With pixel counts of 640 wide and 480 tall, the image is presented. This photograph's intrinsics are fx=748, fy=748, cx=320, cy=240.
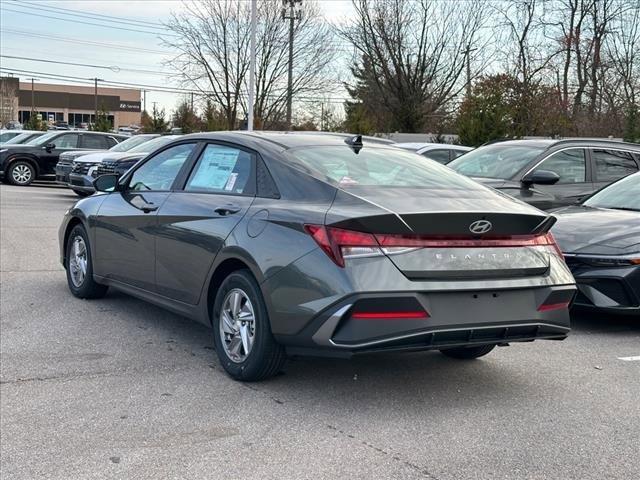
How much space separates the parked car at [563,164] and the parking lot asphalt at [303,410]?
353cm

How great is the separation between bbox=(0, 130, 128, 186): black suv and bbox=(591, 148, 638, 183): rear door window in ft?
49.3

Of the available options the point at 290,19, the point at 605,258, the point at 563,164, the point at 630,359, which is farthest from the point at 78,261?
the point at 290,19

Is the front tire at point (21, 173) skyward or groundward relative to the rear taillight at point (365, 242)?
groundward

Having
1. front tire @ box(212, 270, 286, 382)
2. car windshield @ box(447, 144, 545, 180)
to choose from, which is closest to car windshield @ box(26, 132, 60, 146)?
car windshield @ box(447, 144, 545, 180)

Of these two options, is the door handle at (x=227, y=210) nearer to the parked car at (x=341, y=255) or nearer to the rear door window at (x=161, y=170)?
the parked car at (x=341, y=255)

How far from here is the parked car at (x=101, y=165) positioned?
50.9ft

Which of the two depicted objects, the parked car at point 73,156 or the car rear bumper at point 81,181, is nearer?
the car rear bumper at point 81,181

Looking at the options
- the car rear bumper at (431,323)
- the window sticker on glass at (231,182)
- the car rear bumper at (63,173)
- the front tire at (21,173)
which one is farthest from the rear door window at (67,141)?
the car rear bumper at (431,323)

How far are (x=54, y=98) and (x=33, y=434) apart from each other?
109 meters

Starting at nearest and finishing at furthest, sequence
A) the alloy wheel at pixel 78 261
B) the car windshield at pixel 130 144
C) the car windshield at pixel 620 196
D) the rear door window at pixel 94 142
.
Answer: the alloy wheel at pixel 78 261
the car windshield at pixel 620 196
the car windshield at pixel 130 144
the rear door window at pixel 94 142

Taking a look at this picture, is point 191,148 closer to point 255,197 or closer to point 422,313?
point 255,197

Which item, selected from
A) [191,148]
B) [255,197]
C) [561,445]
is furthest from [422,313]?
[191,148]

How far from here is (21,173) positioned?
20.8 metres

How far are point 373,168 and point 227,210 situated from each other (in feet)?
3.30
